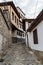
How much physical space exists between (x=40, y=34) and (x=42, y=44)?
0.78 metres

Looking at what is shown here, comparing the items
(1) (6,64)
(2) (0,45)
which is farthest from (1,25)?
(1) (6,64)

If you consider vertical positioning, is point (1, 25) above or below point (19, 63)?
above

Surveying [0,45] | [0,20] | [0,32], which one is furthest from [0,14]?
[0,45]

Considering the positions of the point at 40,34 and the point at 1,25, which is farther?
the point at 1,25

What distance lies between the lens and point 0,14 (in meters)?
15.3

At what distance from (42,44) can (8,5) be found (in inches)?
572

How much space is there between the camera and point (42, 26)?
9438 mm

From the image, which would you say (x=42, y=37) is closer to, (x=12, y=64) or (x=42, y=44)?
(x=42, y=44)

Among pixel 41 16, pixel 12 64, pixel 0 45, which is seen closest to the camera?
pixel 41 16

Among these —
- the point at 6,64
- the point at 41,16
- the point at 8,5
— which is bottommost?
the point at 6,64

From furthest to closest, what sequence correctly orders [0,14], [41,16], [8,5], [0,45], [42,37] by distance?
[8,5], [0,14], [0,45], [42,37], [41,16]

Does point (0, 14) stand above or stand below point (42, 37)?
above

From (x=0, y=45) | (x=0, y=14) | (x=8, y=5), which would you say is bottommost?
(x=0, y=45)

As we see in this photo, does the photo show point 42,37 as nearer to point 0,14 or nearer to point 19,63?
point 19,63
